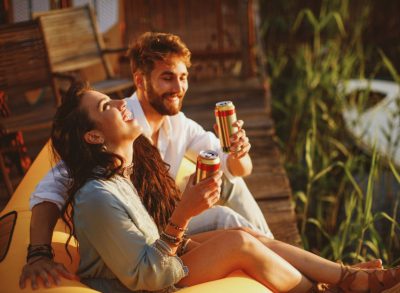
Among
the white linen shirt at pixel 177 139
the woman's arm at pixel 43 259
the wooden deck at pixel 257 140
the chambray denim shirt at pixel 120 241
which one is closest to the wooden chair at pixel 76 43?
the wooden deck at pixel 257 140

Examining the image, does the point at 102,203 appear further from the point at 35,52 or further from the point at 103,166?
the point at 35,52

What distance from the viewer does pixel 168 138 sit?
2.93 metres

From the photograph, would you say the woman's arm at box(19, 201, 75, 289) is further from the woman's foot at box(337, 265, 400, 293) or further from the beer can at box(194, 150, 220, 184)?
the woman's foot at box(337, 265, 400, 293)

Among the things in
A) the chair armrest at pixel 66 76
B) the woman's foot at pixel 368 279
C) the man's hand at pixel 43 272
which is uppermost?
the chair armrest at pixel 66 76

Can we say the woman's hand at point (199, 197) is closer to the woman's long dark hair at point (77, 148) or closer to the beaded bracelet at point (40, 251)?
the woman's long dark hair at point (77, 148)

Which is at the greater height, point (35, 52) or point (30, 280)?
point (35, 52)

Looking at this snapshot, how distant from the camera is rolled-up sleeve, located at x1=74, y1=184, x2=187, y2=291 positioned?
190 cm

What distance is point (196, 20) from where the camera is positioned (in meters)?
6.88

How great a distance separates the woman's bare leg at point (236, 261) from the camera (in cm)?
219

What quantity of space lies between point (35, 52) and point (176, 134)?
6.08ft

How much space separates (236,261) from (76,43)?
371cm

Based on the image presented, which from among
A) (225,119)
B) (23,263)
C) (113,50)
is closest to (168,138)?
(225,119)

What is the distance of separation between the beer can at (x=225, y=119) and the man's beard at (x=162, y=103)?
1.33 feet

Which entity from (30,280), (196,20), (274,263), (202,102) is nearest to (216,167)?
(274,263)
